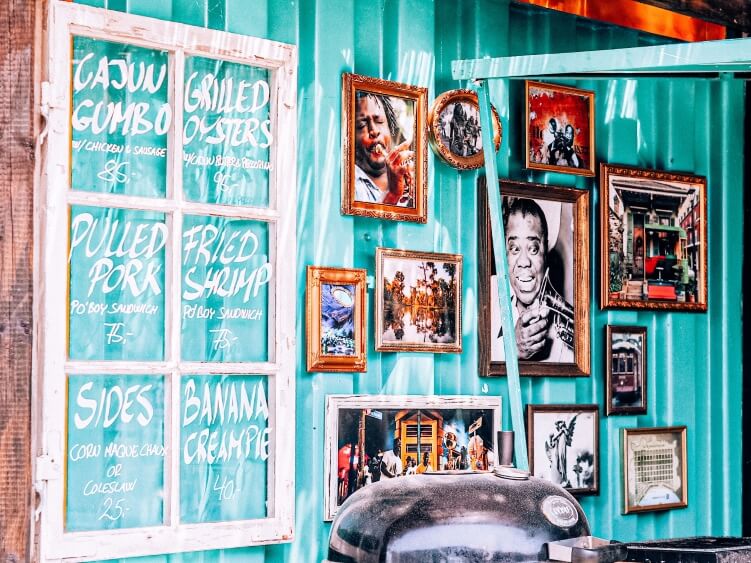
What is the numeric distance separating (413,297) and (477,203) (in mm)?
469

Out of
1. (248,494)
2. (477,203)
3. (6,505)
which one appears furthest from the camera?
(477,203)

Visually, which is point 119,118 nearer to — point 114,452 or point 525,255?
point 114,452

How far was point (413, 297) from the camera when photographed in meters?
3.82

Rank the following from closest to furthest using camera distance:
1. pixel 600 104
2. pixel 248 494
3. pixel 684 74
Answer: pixel 684 74 → pixel 248 494 → pixel 600 104

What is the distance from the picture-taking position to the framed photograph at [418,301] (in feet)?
12.3

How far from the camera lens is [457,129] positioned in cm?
397

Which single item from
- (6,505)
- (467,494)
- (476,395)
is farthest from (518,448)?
(6,505)

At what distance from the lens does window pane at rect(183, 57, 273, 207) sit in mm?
3416

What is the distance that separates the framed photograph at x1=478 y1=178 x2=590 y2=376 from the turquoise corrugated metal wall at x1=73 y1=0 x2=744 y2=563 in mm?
57

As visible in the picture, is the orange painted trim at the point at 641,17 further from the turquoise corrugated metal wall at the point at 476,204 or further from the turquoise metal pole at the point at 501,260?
Result: the turquoise metal pole at the point at 501,260

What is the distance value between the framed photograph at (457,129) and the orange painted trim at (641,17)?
1.65ft

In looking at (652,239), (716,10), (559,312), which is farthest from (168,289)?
(716,10)

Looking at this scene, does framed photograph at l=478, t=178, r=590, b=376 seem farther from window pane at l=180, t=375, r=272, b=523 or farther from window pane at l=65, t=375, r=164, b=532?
window pane at l=65, t=375, r=164, b=532

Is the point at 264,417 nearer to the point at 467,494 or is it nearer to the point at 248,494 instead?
the point at 248,494
